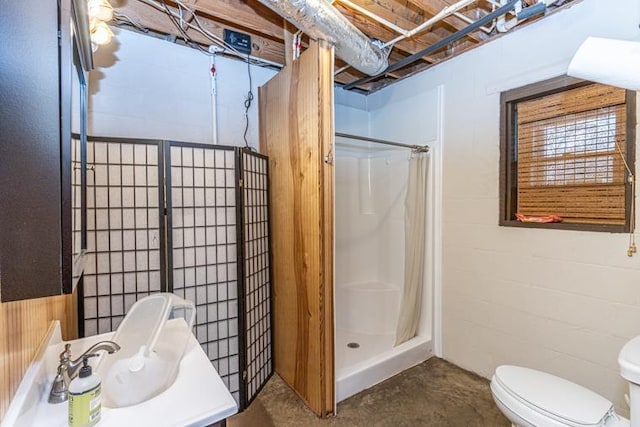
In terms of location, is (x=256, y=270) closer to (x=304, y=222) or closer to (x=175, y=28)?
(x=304, y=222)

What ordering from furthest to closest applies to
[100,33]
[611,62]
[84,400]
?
1. [100,33]
2. [611,62]
3. [84,400]

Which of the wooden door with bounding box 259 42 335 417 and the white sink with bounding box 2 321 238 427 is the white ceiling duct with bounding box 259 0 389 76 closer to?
the wooden door with bounding box 259 42 335 417

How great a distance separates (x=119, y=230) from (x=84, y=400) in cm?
111

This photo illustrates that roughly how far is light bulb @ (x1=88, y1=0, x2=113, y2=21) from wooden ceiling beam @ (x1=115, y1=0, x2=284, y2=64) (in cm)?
53

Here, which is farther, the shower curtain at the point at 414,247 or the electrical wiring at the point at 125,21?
the shower curtain at the point at 414,247

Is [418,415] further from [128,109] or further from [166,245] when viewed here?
[128,109]

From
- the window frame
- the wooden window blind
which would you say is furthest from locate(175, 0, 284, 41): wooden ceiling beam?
the wooden window blind

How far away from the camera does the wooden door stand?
1.89 metres

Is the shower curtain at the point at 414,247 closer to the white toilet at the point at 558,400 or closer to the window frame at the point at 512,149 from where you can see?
the window frame at the point at 512,149

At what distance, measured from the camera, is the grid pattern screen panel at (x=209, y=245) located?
1.87 meters

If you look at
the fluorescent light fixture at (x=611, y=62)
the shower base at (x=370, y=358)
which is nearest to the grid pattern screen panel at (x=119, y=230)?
the shower base at (x=370, y=358)

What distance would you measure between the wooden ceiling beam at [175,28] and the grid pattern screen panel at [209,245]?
3.01 feet

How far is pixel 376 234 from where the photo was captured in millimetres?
3293

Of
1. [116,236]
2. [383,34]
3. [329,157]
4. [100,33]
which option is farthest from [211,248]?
[383,34]
